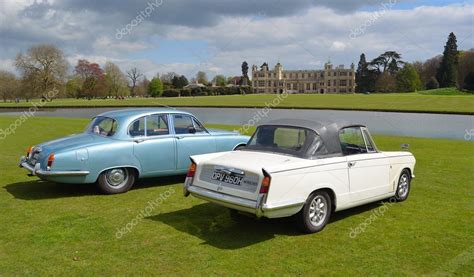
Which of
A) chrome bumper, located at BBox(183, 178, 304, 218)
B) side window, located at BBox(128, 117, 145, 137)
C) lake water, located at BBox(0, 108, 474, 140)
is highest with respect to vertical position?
side window, located at BBox(128, 117, 145, 137)

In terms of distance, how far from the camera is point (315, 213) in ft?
19.4

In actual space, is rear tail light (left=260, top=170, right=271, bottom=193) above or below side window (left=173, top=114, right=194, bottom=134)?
below

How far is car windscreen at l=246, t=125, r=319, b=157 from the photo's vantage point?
6.06 metres

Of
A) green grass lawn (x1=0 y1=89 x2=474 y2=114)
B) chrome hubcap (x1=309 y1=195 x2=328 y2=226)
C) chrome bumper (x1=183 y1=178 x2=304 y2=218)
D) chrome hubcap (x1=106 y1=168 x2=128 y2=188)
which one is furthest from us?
green grass lawn (x1=0 y1=89 x2=474 y2=114)

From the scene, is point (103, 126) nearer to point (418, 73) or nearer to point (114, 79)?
point (114, 79)

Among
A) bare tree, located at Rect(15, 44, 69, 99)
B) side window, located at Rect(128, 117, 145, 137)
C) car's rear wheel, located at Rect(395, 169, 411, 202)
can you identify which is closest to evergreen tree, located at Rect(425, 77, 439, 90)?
bare tree, located at Rect(15, 44, 69, 99)

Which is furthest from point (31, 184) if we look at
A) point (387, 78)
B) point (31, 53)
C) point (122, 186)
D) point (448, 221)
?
point (387, 78)

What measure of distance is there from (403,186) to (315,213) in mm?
2731

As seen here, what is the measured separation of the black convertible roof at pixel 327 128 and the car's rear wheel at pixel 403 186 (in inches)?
74.5

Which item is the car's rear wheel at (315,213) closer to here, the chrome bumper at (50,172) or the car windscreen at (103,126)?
the chrome bumper at (50,172)

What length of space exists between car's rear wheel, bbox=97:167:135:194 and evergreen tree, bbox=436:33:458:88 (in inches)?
4978

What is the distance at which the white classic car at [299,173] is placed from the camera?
5336mm

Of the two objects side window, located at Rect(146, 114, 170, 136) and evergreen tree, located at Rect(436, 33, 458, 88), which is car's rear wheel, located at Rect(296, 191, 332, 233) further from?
evergreen tree, located at Rect(436, 33, 458, 88)

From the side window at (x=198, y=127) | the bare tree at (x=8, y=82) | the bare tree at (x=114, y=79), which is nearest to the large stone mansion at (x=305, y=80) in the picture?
the bare tree at (x=114, y=79)
